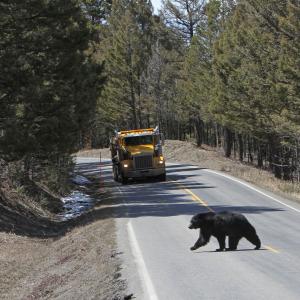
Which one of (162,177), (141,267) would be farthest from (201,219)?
(162,177)

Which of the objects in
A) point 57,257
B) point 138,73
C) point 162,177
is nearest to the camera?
point 57,257

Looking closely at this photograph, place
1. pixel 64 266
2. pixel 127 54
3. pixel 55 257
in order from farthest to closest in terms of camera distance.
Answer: pixel 127 54
pixel 55 257
pixel 64 266

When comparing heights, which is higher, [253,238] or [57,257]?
[253,238]

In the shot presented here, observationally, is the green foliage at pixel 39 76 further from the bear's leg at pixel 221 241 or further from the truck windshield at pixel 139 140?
the truck windshield at pixel 139 140

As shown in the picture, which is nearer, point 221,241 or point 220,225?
point 220,225

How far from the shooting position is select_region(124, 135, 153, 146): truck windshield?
121 ft

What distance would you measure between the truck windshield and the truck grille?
1131 millimetres

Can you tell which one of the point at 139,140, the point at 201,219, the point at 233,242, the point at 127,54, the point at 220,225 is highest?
the point at 127,54

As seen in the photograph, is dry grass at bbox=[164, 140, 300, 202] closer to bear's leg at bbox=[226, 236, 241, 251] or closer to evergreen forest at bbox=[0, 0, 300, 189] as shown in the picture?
evergreen forest at bbox=[0, 0, 300, 189]

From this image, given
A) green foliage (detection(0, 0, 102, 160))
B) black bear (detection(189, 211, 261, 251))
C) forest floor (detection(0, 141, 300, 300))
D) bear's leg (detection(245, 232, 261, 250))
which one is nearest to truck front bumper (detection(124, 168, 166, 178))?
forest floor (detection(0, 141, 300, 300))

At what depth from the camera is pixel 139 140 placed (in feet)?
122

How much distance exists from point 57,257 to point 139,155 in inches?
811

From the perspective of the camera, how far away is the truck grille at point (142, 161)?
3619 cm

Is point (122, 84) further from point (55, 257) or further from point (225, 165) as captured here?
point (55, 257)
